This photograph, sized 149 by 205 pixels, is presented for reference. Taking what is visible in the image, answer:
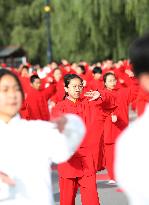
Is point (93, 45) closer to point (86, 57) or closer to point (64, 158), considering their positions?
point (86, 57)

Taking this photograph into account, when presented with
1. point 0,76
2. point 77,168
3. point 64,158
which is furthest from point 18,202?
point 77,168

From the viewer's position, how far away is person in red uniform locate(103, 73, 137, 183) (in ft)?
28.1

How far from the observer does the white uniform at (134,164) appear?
8.44 feet

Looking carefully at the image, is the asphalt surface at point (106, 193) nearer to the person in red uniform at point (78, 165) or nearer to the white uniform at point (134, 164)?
the person in red uniform at point (78, 165)

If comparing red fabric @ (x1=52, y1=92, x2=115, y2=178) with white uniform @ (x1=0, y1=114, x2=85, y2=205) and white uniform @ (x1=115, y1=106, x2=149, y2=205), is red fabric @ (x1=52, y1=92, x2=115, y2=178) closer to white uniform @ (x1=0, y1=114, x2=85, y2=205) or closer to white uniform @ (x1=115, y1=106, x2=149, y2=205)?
white uniform @ (x1=0, y1=114, x2=85, y2=205)

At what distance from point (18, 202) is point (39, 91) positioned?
8793mm

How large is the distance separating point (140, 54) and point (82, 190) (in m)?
3.81

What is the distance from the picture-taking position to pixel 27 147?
3.09 m

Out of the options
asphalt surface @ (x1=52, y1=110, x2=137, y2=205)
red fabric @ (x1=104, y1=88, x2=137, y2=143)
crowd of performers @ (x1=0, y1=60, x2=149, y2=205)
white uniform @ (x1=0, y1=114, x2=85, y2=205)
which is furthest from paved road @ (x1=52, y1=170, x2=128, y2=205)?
white uniform @ (x1=0, y1=114, x2=85, y2=205)

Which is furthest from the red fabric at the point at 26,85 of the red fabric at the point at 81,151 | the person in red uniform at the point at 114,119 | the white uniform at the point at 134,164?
the white uniform at the point at 134,164

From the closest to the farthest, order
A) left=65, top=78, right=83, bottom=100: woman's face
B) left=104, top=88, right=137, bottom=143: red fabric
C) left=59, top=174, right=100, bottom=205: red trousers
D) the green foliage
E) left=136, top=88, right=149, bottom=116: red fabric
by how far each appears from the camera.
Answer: left=59, top=174, right=100, bottom=205: red trousers, left=65, top=78, right=83, bottom=100: woman's face, left=136, top=88, right=149, bottom=116: red fabric, left=104, top=88, right=137, bottom=143: red fabric, the green foliage

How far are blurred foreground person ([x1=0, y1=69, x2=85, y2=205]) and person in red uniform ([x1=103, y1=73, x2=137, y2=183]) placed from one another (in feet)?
17.5

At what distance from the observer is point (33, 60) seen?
43.5m

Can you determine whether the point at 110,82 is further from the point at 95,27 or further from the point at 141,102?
the point at 95,27
